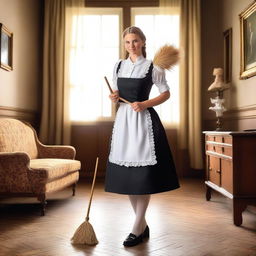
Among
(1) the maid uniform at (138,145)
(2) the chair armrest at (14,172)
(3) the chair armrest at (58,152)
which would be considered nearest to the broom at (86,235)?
(1) the maid uniform at (138,145)

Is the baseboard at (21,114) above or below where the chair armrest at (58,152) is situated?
above

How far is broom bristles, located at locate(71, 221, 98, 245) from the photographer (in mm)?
2709

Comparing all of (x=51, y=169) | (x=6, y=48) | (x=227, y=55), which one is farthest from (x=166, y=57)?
(x=227, y=55)

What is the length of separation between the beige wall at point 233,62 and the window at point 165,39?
0.50 meters

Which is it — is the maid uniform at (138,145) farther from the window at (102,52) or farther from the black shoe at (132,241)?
the window at (102,52)

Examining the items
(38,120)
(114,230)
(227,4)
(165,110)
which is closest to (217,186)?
(114,230)

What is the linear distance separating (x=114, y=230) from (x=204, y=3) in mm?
4688

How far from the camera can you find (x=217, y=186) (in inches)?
159

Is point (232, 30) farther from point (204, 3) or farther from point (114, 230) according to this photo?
point (114, 230)

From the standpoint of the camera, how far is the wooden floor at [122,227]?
259 cm

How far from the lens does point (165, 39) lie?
20.9ft

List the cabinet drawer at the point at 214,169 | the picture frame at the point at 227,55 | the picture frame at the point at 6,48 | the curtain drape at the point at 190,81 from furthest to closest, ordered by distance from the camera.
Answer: the curtain drape at the point at 190,81, the picture frame at the point at 227,55, the picture frame at the point at 6,48, the cabinet drawer at the point at 214,169

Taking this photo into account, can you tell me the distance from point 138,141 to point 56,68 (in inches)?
162

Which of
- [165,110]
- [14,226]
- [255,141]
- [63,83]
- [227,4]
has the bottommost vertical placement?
[14,226]
